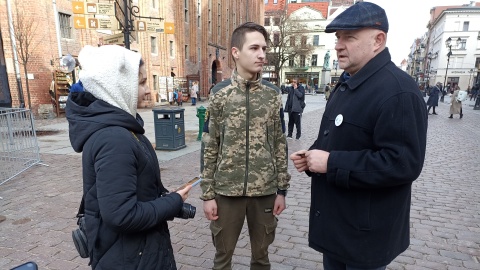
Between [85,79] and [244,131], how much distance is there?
1.17m

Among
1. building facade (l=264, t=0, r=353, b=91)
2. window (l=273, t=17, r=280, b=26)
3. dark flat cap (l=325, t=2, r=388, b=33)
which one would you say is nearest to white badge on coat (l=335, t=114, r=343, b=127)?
dark flat cap (l=325, t=2, r=388, b=33)

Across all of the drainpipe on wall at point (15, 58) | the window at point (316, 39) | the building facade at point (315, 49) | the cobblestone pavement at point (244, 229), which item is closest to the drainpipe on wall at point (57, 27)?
the drainpipe on wall at point (15, 58)

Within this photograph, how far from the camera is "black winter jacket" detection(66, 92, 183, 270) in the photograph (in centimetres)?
136

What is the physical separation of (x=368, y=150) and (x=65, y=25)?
18.2 m

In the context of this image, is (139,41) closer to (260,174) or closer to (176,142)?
(176,142)

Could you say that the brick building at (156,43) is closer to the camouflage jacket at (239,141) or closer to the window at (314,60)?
the camouflage jacket at (239,141)

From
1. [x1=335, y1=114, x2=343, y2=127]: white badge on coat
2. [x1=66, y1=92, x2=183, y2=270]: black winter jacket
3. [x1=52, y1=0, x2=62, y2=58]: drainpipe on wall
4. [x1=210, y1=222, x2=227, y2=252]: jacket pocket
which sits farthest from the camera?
[x1=52, y1=0, x2=62, y2=58]: drainpipe on wall

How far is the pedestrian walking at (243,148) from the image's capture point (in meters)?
2.25

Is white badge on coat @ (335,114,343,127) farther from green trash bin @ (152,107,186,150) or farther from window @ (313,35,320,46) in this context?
window @ (313,35,320,46)

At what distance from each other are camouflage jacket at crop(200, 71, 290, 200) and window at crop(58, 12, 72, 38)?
16686 millimetres

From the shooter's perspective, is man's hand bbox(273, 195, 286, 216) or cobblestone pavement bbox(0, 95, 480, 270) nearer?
man's hand bbox(273, 195, 286, 216)

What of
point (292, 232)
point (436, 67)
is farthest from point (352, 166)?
point (436, 67)

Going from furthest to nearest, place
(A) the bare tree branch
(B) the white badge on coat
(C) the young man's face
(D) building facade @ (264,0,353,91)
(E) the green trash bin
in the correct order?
(D) building facade @ (264,0,353,91), (A) the bare tree branch, (E) the green trash bin, (C) the young man's face, (B) the white badge on coat

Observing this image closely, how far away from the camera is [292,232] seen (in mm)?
3826
